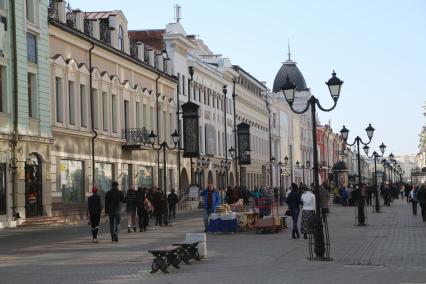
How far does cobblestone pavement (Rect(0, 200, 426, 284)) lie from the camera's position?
14664 mm

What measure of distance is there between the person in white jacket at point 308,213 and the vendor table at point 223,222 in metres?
6.44

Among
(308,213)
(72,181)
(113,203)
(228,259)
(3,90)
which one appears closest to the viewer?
(228,259)

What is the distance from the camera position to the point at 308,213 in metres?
20.0

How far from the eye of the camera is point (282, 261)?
17734 mm

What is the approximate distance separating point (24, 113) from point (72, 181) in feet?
21.6

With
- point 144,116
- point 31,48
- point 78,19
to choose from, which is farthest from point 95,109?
point 144,116

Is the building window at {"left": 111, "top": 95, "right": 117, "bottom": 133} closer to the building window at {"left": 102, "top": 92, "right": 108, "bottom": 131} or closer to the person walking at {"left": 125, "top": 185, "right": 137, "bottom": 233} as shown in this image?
the building window at {"left": 102, "top": 92, "right": 108, "bottom": 131}

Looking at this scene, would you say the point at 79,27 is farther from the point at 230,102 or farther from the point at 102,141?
the point at 230,102

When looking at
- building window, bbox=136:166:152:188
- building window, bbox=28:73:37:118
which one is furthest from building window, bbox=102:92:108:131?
building window, bbox=28:73:37:118

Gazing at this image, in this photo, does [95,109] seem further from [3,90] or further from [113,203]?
[113,203]

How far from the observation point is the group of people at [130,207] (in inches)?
926

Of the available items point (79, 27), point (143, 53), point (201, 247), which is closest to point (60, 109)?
point (79, 27)

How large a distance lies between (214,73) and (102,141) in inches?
1134

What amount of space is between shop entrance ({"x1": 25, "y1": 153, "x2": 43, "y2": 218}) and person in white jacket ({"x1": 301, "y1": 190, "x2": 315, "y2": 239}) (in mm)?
16331
